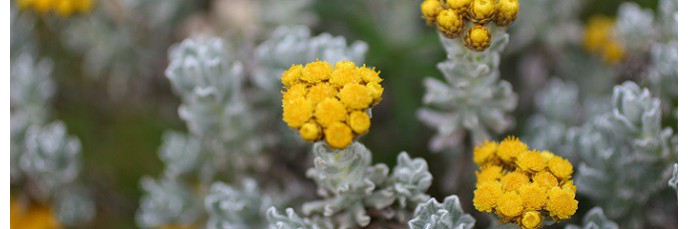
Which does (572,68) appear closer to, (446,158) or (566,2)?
(566,2)

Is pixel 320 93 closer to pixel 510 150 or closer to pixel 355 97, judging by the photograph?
pixel 355 97

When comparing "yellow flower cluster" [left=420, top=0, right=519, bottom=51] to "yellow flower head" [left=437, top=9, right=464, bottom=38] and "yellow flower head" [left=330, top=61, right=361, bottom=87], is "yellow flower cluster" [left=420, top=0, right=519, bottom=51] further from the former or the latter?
"yellow flower head" [left=330, top=61, right=361, bottom=87]

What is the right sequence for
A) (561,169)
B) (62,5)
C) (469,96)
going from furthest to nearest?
(62,5) < (469,96) < (561,169)

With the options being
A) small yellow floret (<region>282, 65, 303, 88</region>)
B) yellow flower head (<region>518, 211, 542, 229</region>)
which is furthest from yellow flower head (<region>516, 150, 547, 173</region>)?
small yellow floret (<region>282, 65, 303, 88</region>)

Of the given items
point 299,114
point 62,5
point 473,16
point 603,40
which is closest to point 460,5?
point 473,16

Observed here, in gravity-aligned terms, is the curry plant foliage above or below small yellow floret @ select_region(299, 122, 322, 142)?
above

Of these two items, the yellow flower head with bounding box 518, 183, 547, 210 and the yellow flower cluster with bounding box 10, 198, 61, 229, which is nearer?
the yellow flower head with bounding box 518, 183, 547, 210
